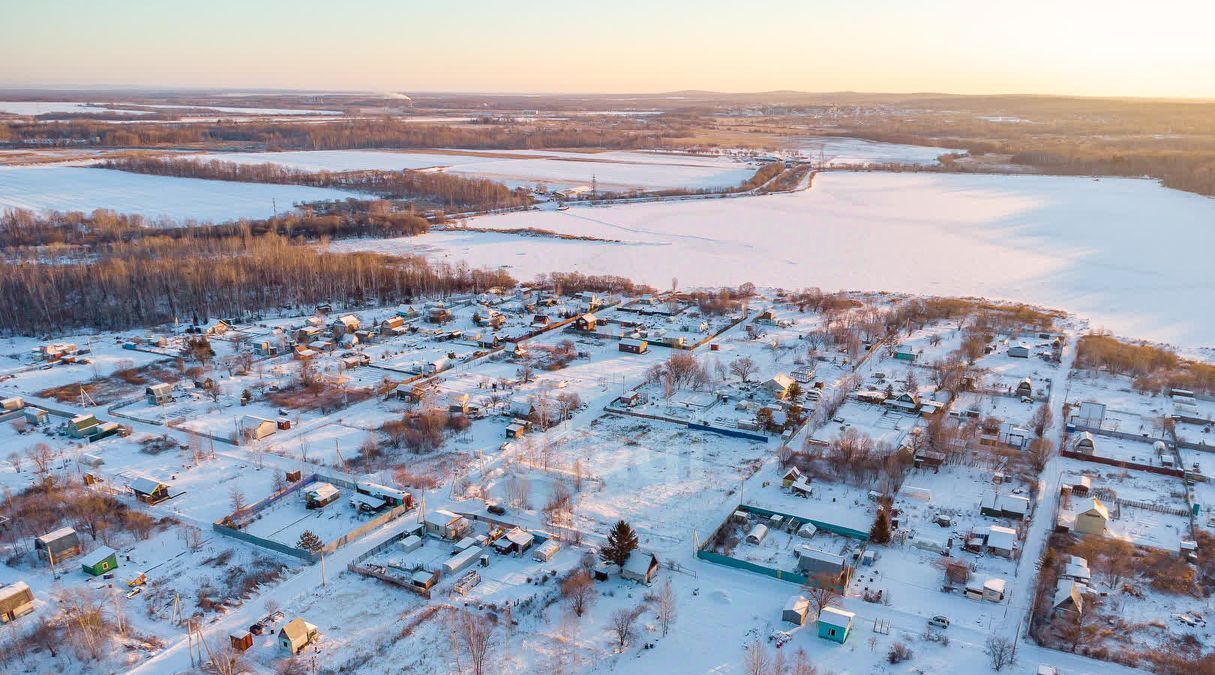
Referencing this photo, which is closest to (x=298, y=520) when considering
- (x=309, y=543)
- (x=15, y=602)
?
(x=309, y=543)

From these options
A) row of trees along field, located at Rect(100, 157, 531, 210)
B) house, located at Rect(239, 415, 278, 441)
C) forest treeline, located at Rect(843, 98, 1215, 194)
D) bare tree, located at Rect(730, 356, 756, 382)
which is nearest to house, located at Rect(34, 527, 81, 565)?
house, located at Rect(239, 415, 278, 441)

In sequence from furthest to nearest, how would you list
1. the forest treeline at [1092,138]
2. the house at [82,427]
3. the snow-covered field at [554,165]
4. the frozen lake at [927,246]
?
the snow-covered field at [554,165] → the forest treeline at [1092,138] → the frozen lake at [927,246] → the house at [82,427]

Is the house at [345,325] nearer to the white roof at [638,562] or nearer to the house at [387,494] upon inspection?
the house at [387,494]

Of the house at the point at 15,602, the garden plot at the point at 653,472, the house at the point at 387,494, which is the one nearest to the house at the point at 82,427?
the house at the point at 15,602

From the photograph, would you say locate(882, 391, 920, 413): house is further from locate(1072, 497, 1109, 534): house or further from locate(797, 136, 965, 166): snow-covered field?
locate(797, 136, 965, 166): snow-covered field

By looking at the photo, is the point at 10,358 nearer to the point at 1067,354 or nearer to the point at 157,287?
the point at 157,287
